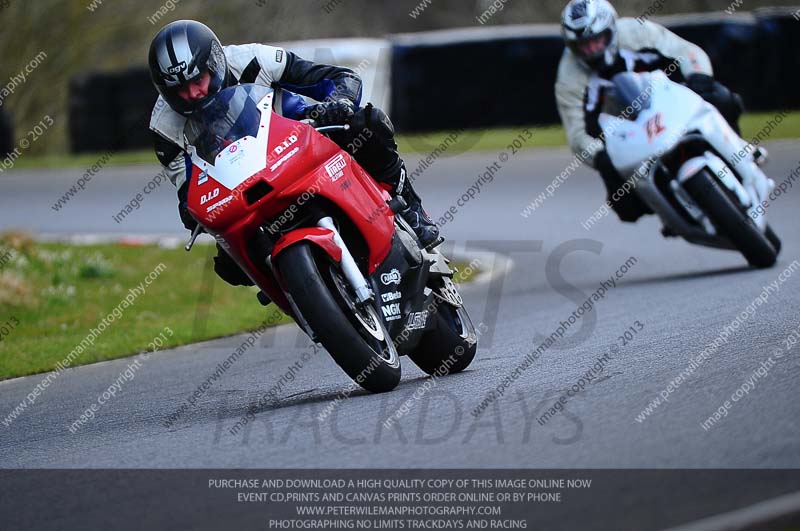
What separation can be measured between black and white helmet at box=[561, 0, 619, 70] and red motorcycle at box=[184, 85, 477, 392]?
13.1 feet

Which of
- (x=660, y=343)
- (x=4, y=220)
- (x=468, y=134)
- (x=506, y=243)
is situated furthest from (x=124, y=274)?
(x=468, y=134)

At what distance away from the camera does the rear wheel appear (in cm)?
666

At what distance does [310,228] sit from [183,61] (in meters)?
0.92

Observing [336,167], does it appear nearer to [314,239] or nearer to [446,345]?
[314,239]

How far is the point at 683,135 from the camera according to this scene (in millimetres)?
9625

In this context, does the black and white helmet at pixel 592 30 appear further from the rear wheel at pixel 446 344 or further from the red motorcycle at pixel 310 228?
the red motorcycle at pixel 310 228

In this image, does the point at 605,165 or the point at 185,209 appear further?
the point at 605,165

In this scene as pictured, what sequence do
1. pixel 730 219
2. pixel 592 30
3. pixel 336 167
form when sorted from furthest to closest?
→ pixel 592 30
pixel 730 219
pixel 336 167

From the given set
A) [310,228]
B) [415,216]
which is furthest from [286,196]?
[415,216]

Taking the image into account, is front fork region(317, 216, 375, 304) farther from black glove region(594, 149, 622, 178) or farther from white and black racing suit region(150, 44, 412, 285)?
black glove region(594, 149, 622, 178)

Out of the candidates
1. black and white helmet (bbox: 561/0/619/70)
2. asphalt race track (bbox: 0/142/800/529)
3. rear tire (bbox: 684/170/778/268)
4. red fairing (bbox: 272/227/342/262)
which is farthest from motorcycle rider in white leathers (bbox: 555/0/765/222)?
red fairing (bbox: 272/227/342/262)

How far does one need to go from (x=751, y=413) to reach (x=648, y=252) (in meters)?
7.63

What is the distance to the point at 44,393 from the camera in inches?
308
